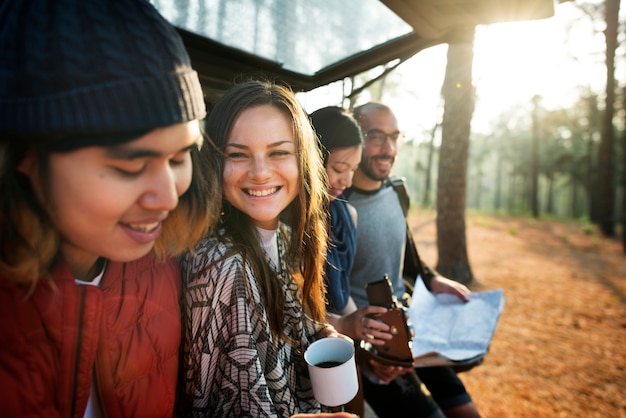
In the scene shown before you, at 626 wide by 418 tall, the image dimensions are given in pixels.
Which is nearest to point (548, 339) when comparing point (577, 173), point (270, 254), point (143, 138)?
point (270, 254)

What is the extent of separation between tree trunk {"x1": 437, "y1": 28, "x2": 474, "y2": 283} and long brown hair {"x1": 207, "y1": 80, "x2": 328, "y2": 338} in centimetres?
464

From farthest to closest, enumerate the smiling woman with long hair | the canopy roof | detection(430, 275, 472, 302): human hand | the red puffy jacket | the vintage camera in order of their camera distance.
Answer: detection(430, 275, 472, 302): human hand, the canopy roof, the vintage camera, the smiling woman with long hair, the red puffy jacket

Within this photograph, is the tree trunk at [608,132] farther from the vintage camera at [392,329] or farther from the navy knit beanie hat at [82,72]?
the navy knit beanie hat at [82,72]

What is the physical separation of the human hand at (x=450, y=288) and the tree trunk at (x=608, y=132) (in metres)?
13.7

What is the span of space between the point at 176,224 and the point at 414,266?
231 centimetres

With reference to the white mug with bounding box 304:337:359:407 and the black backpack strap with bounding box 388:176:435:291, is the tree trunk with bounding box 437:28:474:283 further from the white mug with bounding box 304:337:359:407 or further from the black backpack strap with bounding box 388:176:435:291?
the white mug with bounding box 304:337:359:407

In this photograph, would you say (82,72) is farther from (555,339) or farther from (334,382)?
(555,339)

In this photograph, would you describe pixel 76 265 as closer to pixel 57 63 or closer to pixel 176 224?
pixel 176 224

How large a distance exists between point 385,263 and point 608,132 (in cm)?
1440

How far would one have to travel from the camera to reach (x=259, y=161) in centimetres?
157

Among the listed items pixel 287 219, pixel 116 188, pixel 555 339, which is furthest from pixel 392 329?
pixel 555 339

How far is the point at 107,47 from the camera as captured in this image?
0.81m

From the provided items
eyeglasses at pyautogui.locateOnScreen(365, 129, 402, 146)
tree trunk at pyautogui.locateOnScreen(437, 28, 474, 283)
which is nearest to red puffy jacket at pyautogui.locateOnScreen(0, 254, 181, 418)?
eyeglasses at pyautogui.locateOnScreen(365, 129, 402, 146)

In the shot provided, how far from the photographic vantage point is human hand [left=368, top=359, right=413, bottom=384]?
2055mm
